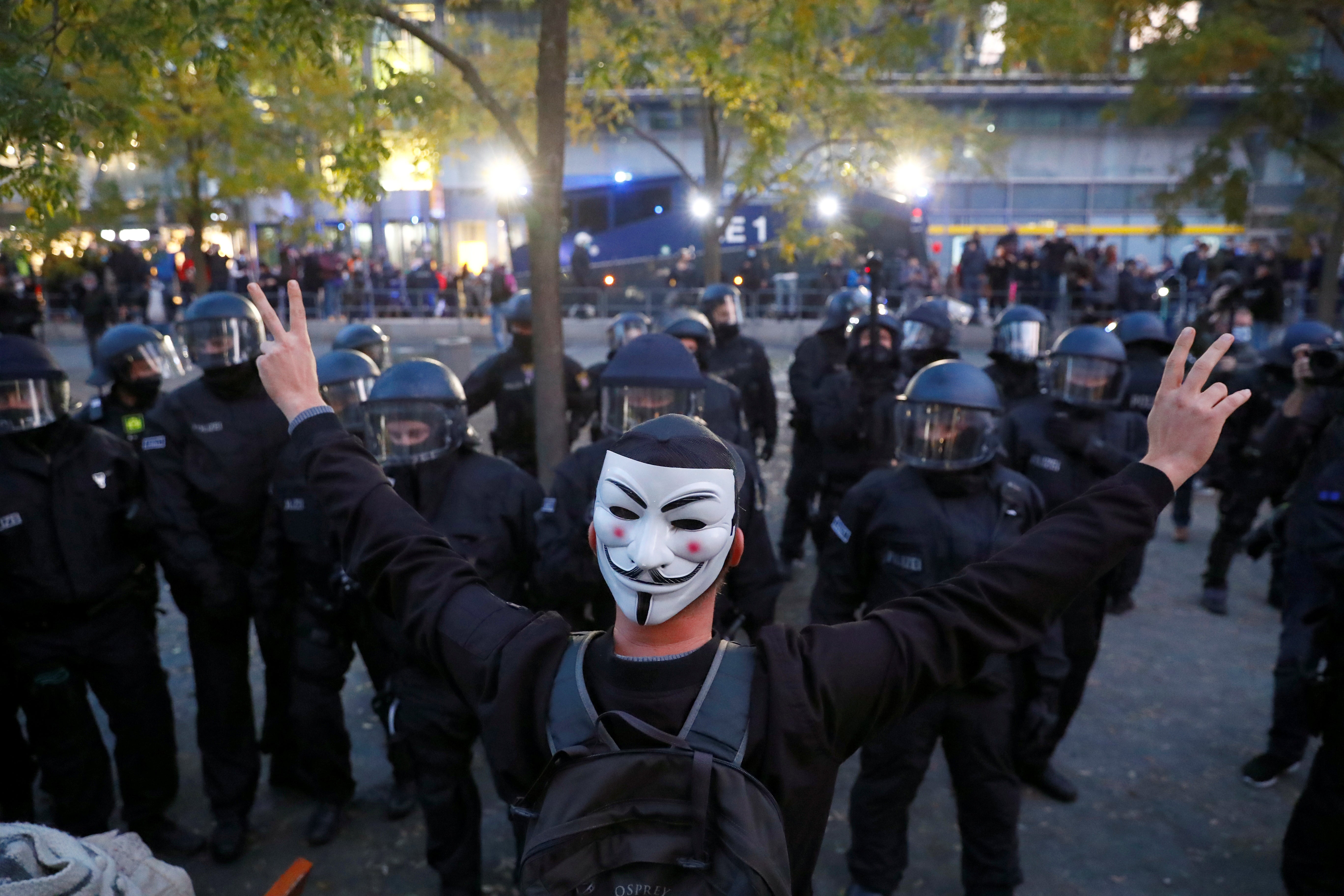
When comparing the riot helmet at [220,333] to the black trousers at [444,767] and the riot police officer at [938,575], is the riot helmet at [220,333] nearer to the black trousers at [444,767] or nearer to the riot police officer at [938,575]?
the black trousers at [444,767]

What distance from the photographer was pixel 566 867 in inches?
61.3

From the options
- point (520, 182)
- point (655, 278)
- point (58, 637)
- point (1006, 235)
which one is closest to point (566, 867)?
point (58, 637)

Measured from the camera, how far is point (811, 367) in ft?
25.5

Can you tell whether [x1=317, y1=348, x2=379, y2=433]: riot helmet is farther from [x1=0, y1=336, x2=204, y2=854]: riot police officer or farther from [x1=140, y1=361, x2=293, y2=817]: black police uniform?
[x1=0, y1=336, x2=204, y2=854]: riot police officer

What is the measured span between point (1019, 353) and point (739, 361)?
2.21 m

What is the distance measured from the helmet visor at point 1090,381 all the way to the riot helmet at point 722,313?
3.30m

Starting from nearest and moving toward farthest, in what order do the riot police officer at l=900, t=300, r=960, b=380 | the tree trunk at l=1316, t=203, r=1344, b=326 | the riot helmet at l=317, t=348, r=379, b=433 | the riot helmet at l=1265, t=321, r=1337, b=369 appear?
the riot helmet at l=317, t=348, r=379, b=433, the riot helmet at l=1265, t=321, r=1337, b=369, the riot police officer at l=900, t=300, r=960, b=380, the tree trunk at l=1316, t=203, r=1344, b=326

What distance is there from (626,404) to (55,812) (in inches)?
116

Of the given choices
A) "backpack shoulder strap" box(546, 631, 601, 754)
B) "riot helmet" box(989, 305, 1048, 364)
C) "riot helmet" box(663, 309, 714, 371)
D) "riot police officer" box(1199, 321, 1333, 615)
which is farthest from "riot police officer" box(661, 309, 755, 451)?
"riot police officer" box(1199, 321, 1333, 615)

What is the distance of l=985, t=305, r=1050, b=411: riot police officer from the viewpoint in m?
6.62

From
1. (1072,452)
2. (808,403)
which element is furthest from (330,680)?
(808,403)

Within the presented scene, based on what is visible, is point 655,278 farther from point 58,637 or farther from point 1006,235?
point 58,637

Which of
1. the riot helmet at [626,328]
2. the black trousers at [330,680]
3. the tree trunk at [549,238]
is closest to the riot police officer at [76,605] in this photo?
the black trousers at [330,680]

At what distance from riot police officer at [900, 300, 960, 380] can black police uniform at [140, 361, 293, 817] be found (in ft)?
14.0
